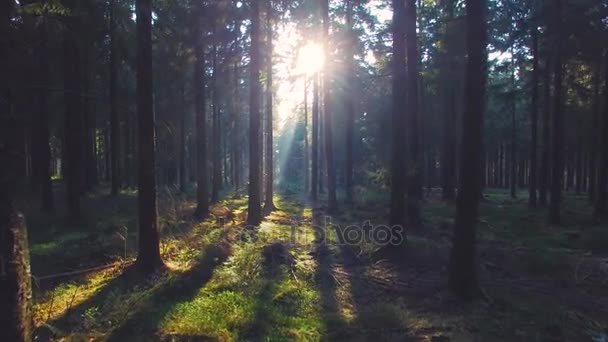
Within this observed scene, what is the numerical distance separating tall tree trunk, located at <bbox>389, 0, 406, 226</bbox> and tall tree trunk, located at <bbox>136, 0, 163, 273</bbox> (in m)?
6.01

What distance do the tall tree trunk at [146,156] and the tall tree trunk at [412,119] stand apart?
7547 mm

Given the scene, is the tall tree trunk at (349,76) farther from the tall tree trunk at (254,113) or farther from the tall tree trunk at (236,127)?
the tall tree trunk at (236,127)

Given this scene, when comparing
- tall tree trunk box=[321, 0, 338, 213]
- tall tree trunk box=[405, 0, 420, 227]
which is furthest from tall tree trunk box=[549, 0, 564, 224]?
tall tree trunk box=[321, 0, 338, 213]

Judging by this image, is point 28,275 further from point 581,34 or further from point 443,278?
point 581,34

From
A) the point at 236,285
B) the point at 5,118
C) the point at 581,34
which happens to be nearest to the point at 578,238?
the point at 581,34

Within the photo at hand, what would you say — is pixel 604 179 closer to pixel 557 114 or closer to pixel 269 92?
pixel 557 114

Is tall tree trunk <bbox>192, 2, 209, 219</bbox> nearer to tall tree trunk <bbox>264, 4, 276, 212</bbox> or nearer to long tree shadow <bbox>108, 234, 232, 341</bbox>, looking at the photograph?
tall tree trunk <bbox>264, 4, 276, 212</bbox>

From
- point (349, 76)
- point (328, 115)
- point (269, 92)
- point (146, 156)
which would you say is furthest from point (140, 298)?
point (349, 76)

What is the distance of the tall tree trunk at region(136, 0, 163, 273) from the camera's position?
968 cm

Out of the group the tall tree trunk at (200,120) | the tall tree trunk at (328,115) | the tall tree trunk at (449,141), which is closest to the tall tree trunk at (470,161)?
the tall tree trunk at (200,120)

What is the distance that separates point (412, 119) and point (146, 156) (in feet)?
34.8

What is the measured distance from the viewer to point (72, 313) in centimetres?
718

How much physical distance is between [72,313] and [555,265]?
9.56 meters

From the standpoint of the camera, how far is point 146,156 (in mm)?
9852
